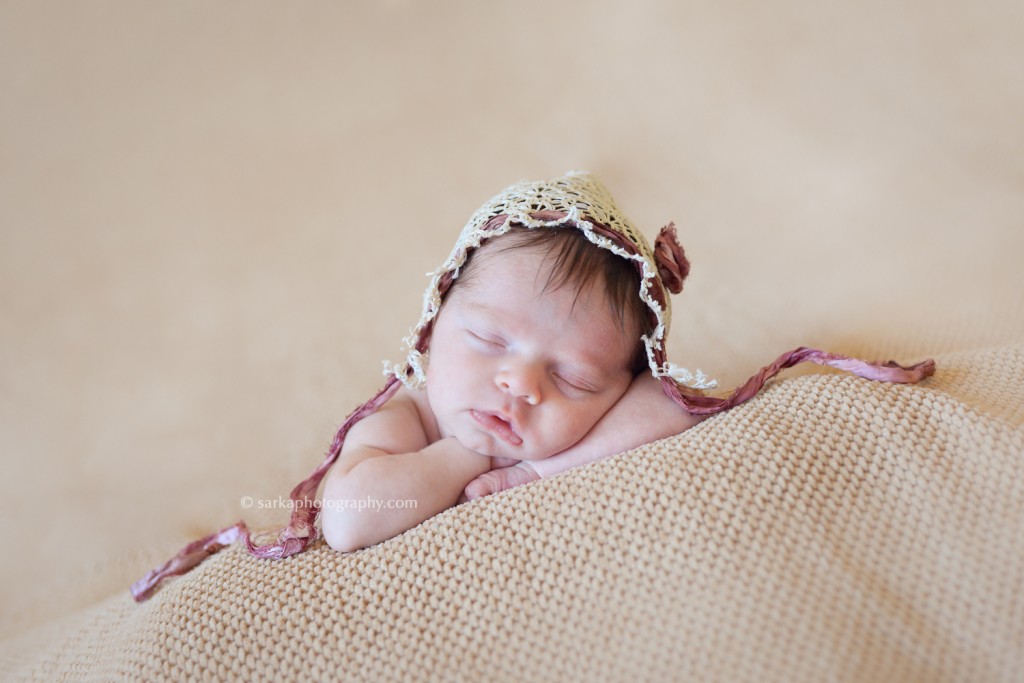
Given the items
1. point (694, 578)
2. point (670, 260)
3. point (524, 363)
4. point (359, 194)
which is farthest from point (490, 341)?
point (359, 194)

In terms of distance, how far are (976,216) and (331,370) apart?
1536mm

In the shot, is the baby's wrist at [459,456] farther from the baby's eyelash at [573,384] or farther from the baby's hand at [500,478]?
the baby's eyelash at [573,384]

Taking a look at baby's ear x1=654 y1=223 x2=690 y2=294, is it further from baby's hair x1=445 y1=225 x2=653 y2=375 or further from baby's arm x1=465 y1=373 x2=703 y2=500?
baby's arm x1=465 y1=373 x2=703 y2=500

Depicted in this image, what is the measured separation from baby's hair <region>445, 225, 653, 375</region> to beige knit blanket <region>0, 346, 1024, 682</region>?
23cm

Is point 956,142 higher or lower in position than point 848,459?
higher

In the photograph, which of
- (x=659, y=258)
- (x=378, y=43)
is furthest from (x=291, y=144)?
(x=659, y=258)

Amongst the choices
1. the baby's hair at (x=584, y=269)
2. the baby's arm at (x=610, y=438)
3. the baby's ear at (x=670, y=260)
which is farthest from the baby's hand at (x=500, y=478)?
the baby's ear at (x=670, y=260)

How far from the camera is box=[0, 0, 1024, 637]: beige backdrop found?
5.04 feet

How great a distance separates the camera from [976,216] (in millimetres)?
1800

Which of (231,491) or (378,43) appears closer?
(231,491)

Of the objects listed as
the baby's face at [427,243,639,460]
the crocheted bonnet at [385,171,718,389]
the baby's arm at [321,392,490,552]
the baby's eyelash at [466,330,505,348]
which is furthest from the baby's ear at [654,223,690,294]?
the baby's arm at [321,392,490,552]

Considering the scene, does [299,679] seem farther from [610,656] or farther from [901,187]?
[901,187]

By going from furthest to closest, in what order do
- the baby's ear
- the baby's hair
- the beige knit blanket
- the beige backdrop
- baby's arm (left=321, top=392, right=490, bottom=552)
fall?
the beige backdrop → the baby's ear → the baby's hair → baby's arm (left=321, top=392, right=490, bottom=552) → the beige knit blanket

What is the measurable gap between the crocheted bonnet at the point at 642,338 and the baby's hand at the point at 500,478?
199 millimetres
